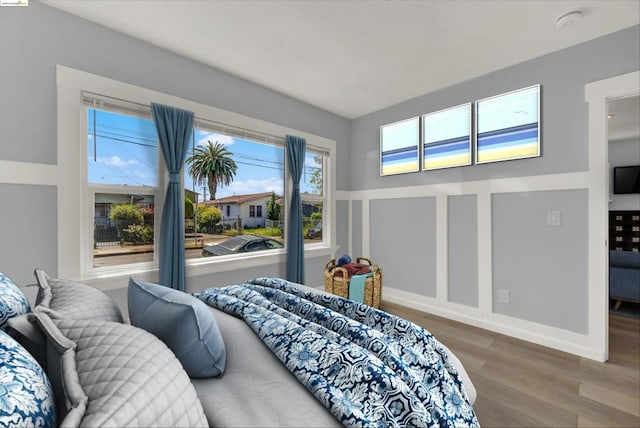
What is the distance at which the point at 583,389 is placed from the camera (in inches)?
73.7

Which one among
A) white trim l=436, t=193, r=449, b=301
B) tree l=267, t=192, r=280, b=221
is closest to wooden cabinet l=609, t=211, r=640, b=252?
white trim l=436, t=193, r=449, b=301

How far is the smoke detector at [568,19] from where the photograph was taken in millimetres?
1994

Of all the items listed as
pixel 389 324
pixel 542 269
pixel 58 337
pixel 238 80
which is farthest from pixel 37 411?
pixel 542 269

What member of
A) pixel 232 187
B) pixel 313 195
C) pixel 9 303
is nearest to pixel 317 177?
pixel 313 195

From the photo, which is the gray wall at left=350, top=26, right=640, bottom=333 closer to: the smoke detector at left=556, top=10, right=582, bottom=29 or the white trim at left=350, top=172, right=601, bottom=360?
the white trim at left=350, top=172, right=601, bottom=360

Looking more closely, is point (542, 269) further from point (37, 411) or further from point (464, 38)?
point (37, 411)

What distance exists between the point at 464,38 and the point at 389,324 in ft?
7.76

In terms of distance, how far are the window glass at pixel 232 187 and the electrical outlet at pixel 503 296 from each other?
2377 millimetres

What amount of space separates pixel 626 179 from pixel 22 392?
26.8 feet

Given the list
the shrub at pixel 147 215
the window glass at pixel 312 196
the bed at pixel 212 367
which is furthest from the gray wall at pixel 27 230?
the window glass at pixel 312 196

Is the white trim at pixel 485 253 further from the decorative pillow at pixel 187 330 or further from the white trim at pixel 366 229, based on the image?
the decorative pillow at pixel 187 330

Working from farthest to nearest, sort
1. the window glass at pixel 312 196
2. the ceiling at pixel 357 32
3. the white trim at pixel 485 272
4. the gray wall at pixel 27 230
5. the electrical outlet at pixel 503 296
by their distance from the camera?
the window glass at pixel 312 196 → the electrical outlet at pixel 503 296 → the white trim at pixel 485 272 → the ceiling at pixel 357 32 → the gray wall at pixel 27 230

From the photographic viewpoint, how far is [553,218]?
249cm

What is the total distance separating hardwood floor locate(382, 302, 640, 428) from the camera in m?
1.62
